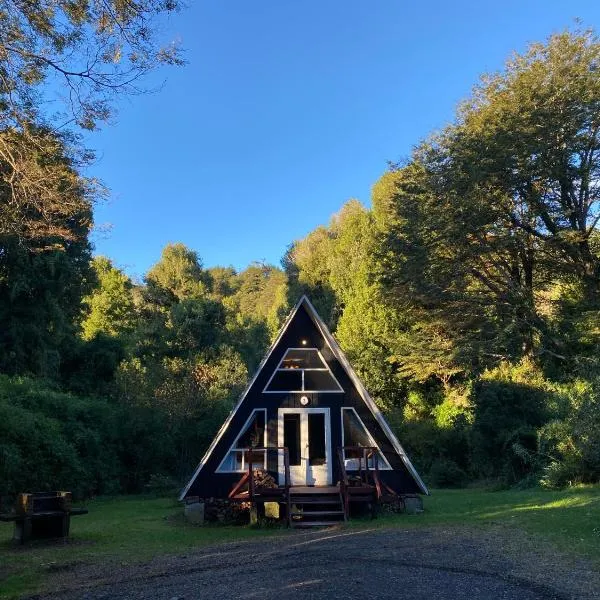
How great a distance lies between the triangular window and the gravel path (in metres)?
5.29

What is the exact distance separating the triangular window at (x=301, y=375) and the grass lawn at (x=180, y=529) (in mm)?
3445

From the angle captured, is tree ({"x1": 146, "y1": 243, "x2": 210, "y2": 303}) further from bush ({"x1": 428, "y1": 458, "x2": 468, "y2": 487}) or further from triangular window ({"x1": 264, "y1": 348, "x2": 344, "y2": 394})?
triangular window ({"x1": 264, "y1": 348, "x2": 344, "y2": 394})

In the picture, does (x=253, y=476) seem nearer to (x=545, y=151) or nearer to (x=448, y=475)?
(x=448, y=475)

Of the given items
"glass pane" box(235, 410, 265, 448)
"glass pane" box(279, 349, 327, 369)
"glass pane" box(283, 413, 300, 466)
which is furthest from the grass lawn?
"glass pane" box(279, 349, 327, 369)

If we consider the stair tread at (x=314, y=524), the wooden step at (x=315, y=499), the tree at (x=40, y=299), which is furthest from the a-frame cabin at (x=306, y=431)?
the tree at (x=40, y=299)

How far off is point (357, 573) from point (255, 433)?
7.70 metres

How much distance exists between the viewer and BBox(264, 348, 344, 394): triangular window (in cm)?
1461

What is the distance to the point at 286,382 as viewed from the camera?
14641 mm

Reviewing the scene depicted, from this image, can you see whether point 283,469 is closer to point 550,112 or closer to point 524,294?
point 524,294

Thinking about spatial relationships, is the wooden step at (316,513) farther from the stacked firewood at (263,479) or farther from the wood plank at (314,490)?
the stacked firewood at (263,479)

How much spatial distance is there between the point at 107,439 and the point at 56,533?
1024 cm

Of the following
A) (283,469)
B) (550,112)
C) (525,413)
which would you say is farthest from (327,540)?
(550,112)

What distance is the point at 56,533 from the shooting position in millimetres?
10391

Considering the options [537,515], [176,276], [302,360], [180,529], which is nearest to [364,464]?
[302,360]
